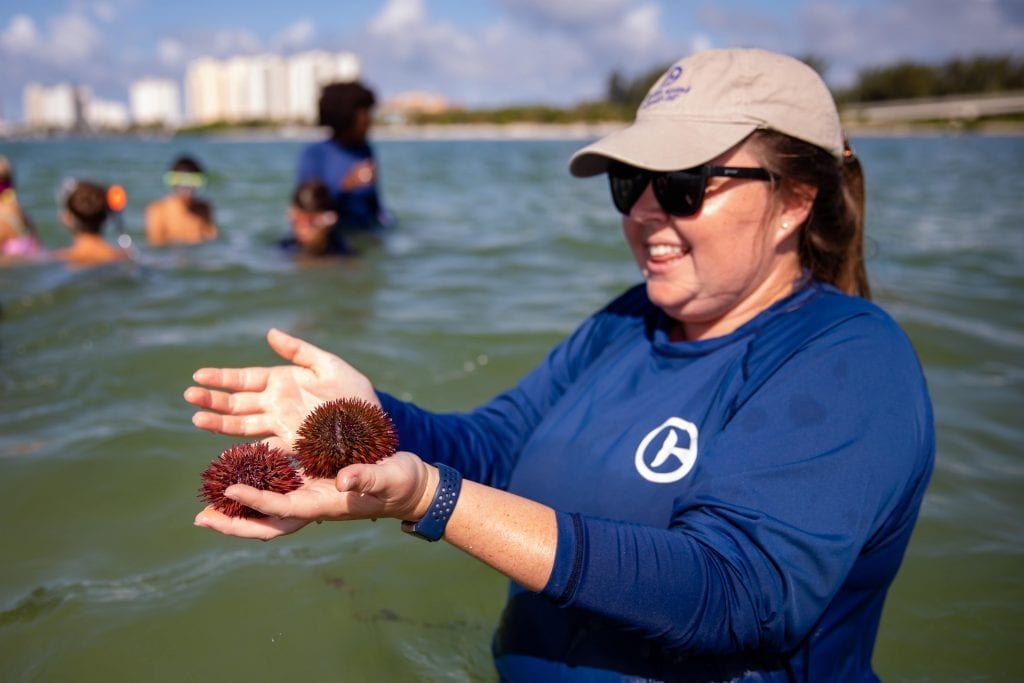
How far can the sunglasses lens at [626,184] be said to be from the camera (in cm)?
273

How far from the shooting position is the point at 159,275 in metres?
10.2

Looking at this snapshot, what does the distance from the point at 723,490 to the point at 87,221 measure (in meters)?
10.2

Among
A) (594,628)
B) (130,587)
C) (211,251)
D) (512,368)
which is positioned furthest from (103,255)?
(594,628)

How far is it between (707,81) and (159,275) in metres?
8.96

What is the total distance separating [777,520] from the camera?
2.02 m

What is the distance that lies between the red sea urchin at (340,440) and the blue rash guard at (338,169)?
9.35 meters

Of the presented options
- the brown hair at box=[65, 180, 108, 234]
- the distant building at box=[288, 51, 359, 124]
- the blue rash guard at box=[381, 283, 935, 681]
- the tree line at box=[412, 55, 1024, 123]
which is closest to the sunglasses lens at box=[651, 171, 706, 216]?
the blue rash guard at box=[381, 283, 935, 681]

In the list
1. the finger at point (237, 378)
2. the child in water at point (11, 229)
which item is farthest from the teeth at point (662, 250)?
the child in water at point (11, 229)

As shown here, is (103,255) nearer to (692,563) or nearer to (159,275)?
(159,275)

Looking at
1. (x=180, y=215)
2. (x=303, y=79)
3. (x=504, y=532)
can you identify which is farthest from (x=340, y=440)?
(x=303, y=79)

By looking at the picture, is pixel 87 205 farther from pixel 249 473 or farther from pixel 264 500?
pixel 264 500

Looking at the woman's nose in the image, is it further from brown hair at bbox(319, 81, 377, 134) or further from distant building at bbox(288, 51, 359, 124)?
distant building at bbox(288, 51, 359, 124)

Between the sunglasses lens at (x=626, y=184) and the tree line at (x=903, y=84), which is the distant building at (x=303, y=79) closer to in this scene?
the tree line at (x=903, y=84)

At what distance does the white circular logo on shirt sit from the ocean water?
1.33m
